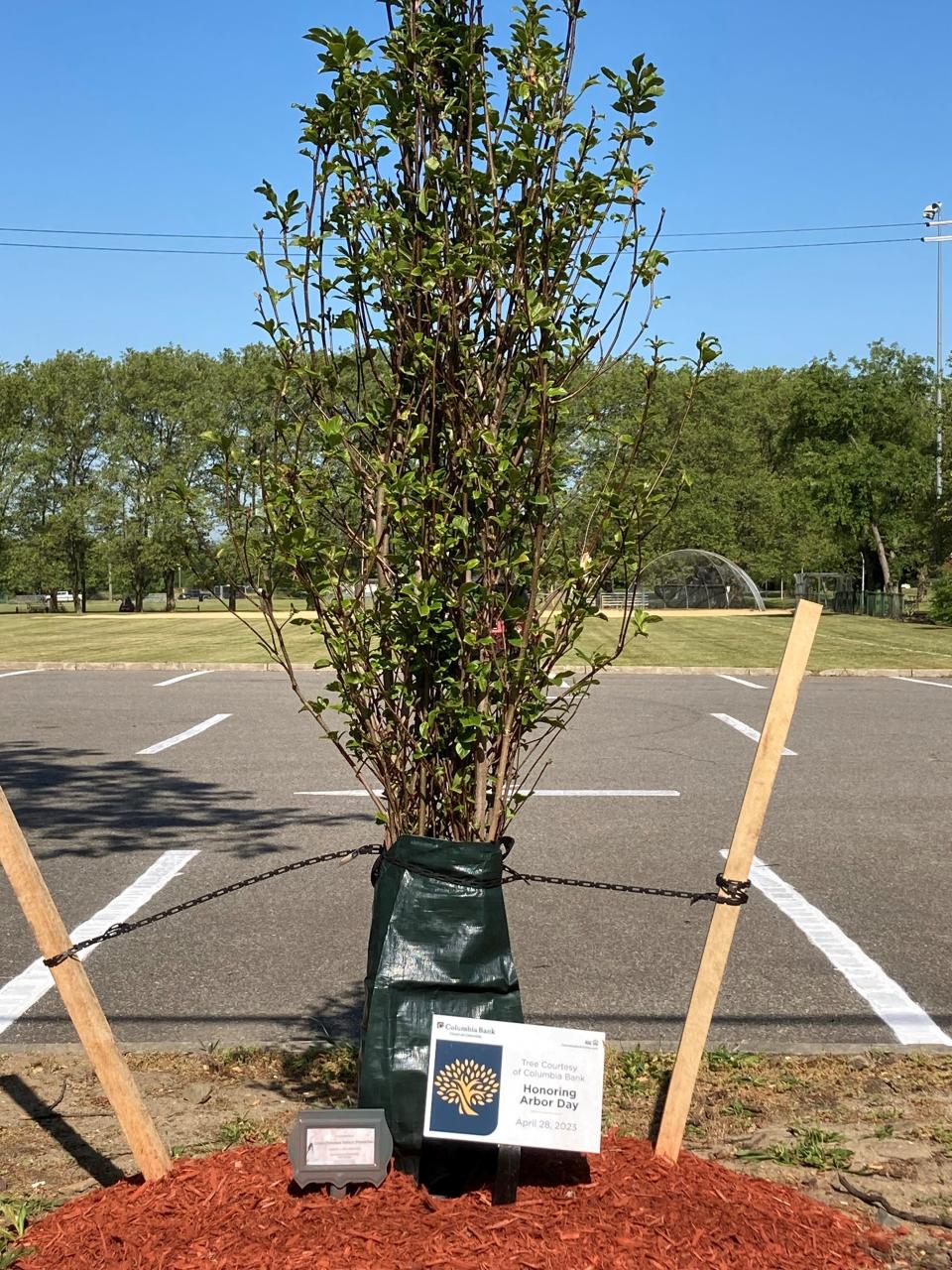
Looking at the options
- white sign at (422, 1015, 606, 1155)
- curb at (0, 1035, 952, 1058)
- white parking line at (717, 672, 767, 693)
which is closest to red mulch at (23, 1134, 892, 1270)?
white sign at (422, 1015, 606, 1155)

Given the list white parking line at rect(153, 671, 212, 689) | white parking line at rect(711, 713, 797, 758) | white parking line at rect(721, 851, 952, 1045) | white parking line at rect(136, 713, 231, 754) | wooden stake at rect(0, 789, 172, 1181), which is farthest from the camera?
white parking line at rect(153, 671, 212, 689)

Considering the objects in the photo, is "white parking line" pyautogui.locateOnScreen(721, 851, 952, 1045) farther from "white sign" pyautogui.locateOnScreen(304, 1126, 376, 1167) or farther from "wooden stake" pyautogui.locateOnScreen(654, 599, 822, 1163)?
"white sign" pyautogui.locateOnScreen(304, 1126, 376, 1167)

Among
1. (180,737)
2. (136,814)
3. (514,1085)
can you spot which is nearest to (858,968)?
(514,1085)

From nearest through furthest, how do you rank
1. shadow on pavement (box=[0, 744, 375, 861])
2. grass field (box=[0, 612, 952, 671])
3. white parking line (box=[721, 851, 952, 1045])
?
1. white parking line (box=[721, 851, 952, 1045])
2. shadow on pavement (box=[0, 744, 375, 861])
3. grass field (box=[0, 612, 952, 671])

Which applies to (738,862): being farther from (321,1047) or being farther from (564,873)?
(564,873)

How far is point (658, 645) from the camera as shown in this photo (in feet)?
95.8

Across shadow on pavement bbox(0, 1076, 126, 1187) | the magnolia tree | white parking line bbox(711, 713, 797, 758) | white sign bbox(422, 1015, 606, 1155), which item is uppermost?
the magnolia tree

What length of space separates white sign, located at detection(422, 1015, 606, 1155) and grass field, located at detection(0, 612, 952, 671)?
14.3 meters

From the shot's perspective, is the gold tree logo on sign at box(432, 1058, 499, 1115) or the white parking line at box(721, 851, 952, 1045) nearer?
the gold tree logo on sign at box(432, 1058, 499, 1115)

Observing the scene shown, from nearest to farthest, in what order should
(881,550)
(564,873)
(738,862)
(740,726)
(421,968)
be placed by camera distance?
(421,968) < (738,862) < (564,873) < (740,726) < (881,550)

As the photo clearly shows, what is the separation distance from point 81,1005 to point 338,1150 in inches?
29.1

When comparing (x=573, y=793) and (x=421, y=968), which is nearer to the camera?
(x=421, y=968)

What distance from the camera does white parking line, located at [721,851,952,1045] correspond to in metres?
5.13

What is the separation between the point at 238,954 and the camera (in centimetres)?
620
